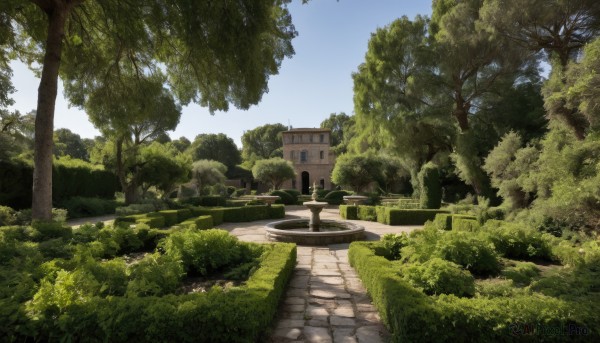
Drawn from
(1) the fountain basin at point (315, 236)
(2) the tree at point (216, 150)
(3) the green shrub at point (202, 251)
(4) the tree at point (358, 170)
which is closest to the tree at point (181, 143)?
(2) the tree at point (216, 150)

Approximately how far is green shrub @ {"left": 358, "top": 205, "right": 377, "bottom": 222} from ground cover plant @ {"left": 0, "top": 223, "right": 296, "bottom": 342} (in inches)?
467

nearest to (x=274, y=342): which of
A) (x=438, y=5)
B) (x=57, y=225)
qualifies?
(x=57, y=225)

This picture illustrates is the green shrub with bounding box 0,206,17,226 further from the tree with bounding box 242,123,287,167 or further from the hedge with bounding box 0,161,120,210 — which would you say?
the tree with bounding box 242,123,287,167

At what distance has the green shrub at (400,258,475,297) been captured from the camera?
13.5 ft

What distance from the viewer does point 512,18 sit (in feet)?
45.3

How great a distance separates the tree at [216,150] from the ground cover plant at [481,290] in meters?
44.7

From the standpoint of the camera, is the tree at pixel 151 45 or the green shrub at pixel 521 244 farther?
the tree at pixel 151 45

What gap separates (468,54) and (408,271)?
18745mm

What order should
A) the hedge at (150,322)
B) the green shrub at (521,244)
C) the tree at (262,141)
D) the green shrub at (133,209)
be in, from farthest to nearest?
the tree at (262,141) < the green shrub at (133,209) < the green shrub at (521,244) < the hedge at (150,322)

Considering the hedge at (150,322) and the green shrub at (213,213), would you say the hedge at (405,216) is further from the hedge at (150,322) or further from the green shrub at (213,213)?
the hedge at (150,322)

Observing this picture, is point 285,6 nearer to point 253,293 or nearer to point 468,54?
point 253,293

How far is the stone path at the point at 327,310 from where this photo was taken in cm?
385

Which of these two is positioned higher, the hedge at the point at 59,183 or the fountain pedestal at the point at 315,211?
the hedge at the point at 59,183

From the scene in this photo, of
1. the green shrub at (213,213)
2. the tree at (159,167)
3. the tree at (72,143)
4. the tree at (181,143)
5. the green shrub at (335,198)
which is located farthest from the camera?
the tree at (181,143)
